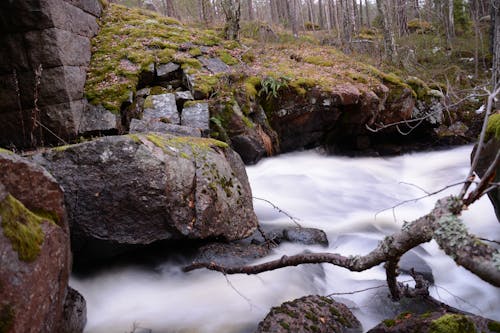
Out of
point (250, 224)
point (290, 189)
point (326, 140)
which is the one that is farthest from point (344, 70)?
point (250, 224)

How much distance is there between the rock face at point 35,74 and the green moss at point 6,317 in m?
6.06

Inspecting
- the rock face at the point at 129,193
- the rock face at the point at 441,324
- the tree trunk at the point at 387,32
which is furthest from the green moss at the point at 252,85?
the tree trunk at the point at 387,32

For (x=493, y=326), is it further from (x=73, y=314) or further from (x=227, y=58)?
(x=227, y=58)

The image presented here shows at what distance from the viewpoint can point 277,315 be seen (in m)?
3.08

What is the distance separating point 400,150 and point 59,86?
31.7 feet

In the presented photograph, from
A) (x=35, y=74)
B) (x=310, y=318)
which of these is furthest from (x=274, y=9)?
(x=310, y=318)

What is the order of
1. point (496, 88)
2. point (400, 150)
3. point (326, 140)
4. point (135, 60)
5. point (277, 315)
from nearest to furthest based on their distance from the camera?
point (496, 88), point (277, 315), point (135, 60), point (326, 140), point (400, 150)

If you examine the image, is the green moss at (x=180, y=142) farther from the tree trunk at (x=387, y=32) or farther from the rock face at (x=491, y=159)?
the tree trunk at (x=387, y=32)

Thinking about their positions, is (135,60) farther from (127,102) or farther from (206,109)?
(206,109)

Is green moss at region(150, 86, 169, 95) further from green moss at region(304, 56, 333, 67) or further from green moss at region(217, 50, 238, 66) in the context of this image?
green moss at region(304, 56, 333, 67)

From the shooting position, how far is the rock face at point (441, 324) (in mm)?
2582

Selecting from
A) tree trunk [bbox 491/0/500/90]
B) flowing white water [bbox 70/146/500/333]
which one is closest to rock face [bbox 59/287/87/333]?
flowing white water [bbox 70/146/500/333]

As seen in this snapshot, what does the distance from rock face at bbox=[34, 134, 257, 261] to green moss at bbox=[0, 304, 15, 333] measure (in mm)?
2008

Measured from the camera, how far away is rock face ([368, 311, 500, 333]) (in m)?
2.58
